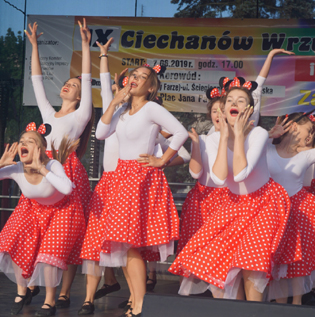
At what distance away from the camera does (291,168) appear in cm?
397

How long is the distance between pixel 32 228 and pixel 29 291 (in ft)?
1.60

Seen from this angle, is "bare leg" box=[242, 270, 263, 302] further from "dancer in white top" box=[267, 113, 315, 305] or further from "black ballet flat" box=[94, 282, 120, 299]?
"black ballet flat" box=[94, 282, 120, 299]

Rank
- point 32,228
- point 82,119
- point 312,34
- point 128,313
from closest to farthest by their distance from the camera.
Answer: point 128,313, point 32,228, point 82,119, point 312,34

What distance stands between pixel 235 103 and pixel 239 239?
87cm

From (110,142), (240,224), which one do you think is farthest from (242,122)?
(110,142)

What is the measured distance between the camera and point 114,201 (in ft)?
12.0

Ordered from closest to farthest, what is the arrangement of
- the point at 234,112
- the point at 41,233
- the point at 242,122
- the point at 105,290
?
the point at 242,122, the point at 234,112, the point at 41,233, the point at 105,290

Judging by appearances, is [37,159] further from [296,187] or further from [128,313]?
[296,187]

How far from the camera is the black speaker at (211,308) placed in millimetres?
2352

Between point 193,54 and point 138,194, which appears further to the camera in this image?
point 193,54

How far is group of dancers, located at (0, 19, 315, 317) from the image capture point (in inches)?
126

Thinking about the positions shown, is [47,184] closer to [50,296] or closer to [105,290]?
[50,296]

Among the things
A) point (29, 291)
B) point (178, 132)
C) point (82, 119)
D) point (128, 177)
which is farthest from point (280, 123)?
point (29, 291)

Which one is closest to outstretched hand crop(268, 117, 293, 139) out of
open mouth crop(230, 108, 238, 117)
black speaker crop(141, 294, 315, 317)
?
open mouth crop(230, 108, 238, 117)
